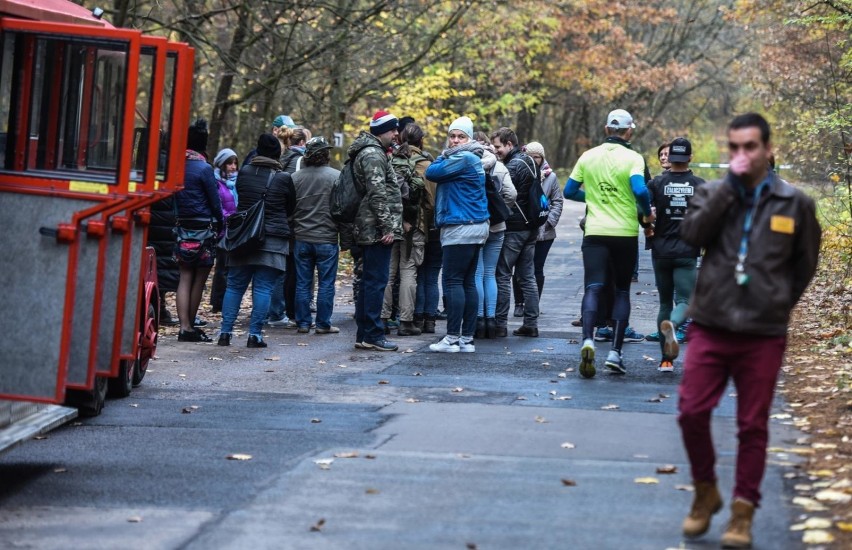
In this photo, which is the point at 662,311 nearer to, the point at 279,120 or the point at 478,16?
the point at 279,120

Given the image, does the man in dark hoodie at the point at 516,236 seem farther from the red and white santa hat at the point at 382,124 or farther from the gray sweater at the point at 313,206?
the red and white santa hat at the point at 382,124

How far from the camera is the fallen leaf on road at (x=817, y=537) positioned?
19.0 ft

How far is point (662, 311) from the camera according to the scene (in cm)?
1195

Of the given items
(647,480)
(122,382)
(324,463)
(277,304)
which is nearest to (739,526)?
(647,480)

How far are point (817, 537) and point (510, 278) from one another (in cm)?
816

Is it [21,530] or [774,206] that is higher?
[774,206]

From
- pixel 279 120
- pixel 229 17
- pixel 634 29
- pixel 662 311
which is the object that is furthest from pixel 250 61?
pixel 634 29

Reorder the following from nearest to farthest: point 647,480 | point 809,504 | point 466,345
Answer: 1. point 809,504
2. point 647,480
3. point 466,345

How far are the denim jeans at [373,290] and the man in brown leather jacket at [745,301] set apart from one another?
656 cm

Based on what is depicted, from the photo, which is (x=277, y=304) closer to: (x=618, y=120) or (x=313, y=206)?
(x=313, y=206)

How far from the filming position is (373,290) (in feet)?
40.7

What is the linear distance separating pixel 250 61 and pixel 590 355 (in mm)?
16465

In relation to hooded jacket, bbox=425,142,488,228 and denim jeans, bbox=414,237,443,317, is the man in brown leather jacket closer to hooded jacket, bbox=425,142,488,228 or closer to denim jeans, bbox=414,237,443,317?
hooded jacket, bbox=425,142,488,228

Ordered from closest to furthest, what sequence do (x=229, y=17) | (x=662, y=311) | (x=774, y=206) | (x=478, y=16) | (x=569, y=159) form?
1. (x=774, y=206)
2. (x=662, y=311)
3. (x=229, y=17)
4. (x=478, y=16)
5. (x=569, y=159)
